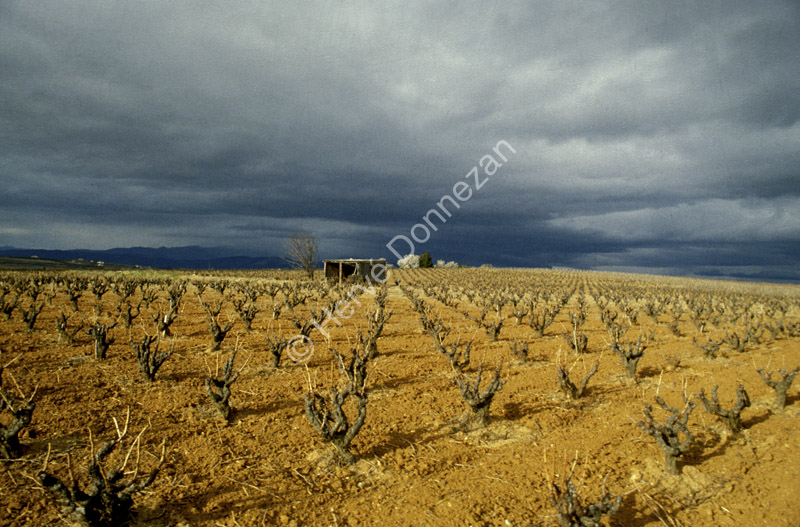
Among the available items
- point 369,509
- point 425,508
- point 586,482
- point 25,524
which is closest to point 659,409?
point 586,482

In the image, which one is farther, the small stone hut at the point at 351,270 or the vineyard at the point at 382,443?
the small stone hut at the point at 351,270

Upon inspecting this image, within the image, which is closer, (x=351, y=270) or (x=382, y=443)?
(x=382, y=443)

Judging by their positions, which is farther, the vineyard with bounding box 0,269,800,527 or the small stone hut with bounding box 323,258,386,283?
the small stone hut with bounding box 323,258,386,283

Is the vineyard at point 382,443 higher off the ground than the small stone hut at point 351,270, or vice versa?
the small stone hut at point 351,270

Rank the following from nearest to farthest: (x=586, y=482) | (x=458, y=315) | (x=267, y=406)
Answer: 1. (x=586, y=482)
2. (x=267, y=406)
3. (x=458, y=315)

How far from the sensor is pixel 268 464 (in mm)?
4883

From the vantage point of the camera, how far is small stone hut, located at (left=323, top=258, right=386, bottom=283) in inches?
1556

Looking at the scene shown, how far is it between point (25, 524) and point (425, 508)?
12.7ft

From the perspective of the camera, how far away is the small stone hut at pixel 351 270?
39.5 metres

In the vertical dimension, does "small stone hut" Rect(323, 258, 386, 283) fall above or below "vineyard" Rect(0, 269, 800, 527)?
above

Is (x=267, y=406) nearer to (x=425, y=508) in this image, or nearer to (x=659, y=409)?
(x=425, y=508)

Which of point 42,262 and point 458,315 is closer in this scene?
point 458,315

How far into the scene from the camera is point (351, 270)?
1626 inches

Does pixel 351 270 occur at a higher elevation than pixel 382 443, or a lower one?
higher
